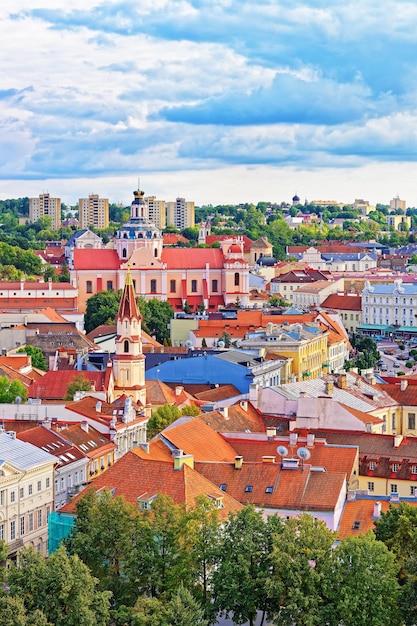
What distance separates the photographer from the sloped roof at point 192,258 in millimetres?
145625

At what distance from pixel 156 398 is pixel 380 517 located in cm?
3092

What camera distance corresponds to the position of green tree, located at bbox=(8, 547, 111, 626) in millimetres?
37125

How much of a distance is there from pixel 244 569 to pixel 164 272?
4204 inches

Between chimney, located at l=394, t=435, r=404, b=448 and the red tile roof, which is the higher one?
chimney, located at l=394, t=435, r=404, b=448

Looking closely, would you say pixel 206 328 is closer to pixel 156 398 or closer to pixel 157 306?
pixel 157 306

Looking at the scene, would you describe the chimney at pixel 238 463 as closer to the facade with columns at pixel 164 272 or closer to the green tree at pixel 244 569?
the green tree at pixel 244 569

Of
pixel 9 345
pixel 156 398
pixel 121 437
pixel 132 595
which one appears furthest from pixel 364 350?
pixel 132 595

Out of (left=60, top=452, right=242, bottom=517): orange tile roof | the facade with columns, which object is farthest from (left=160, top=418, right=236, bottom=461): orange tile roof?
the facade with columns

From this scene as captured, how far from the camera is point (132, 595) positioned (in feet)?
131

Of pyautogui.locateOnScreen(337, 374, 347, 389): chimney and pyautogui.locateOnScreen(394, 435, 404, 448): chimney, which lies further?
pyautogui.locateOnScreen(337, 374, 347, 389): chimney

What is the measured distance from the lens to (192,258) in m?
147

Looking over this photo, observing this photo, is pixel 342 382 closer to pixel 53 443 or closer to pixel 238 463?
pixel 53 443

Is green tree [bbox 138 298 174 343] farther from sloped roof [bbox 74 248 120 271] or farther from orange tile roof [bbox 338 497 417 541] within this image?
orange tile roof [bbox 338 497 417 541]

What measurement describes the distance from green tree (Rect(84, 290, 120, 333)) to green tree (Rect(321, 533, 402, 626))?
81.5m
